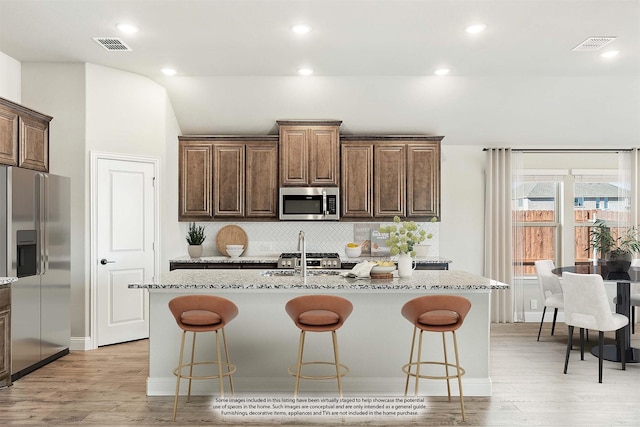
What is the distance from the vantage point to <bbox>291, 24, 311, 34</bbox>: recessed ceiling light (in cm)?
426

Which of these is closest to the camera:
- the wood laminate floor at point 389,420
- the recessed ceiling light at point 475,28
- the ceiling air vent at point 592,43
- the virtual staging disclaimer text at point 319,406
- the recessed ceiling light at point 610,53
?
the wood laminate floor at point 389,420

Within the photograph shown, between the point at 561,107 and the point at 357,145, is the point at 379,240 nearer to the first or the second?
the point at 357,145

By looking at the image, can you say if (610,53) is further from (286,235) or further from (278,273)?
(286,235)

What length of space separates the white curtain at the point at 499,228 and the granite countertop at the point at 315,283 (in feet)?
9.24

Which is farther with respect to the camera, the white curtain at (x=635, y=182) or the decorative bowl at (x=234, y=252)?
the white curtain at (x=635, y=182)

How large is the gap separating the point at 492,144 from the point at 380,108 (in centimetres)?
172

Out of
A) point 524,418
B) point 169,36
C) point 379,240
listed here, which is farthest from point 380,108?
point 524,418

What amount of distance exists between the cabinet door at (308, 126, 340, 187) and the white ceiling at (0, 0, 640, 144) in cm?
87

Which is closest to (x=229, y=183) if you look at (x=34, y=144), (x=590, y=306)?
(x=34, y=144)

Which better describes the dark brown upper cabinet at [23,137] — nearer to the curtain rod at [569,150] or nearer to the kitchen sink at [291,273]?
the kitchen sink at [291,273]

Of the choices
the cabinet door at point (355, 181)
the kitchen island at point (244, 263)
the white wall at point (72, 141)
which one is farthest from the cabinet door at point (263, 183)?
the white wall at point (72, 141)

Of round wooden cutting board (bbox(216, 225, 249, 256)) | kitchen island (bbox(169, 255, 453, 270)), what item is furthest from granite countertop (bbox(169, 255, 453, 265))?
round wooden cutting board (bbox(216, 225, 249, 256))

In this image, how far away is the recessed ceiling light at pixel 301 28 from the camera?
4.26 metres

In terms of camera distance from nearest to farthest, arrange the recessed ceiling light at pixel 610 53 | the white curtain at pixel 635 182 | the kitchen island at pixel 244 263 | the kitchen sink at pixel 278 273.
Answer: the kitchen sink at pixel 278 273
the recessed ceiling light at pixel 610 53
the kitchen island at pixel 244 263
the white curtain at pixel 635 182
